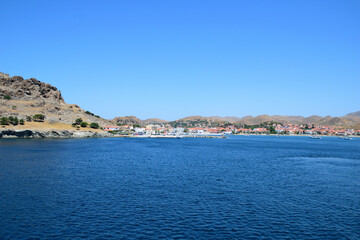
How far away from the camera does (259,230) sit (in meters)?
23.8

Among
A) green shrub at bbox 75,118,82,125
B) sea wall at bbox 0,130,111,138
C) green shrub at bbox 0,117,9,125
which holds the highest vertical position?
green shrub at bbox 75,118,82,125

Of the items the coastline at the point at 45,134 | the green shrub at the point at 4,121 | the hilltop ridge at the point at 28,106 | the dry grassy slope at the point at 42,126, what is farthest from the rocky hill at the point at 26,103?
the coastline at the point at 45,134

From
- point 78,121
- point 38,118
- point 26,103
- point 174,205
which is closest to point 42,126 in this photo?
point 38,118

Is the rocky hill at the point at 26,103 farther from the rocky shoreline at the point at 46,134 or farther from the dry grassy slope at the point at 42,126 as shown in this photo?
the rocky shoreline at the point at 46,134

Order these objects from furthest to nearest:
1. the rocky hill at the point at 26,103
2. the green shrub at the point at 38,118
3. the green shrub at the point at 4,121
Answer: the rocky hill at the point at 26,103, the green shrub at the point at 38,118, the green shrub at the point at 4,121

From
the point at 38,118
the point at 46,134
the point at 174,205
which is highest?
the point at 38,118

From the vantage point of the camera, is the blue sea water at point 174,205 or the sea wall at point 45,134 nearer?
the blue sea water at point 174,205

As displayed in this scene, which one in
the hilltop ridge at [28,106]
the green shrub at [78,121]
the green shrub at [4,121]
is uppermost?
the hilltop ridge at [28,106]

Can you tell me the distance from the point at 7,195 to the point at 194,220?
23159mm

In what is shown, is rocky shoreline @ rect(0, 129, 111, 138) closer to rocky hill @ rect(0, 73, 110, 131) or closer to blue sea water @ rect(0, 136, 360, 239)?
rocky hill @ rect(0, 73, 110, 131)

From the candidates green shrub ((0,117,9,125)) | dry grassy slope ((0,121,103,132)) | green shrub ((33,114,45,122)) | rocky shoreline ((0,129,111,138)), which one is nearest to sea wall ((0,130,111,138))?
rocky shoreline ((0,129,111,138))

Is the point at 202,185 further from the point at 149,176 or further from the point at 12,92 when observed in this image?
the point at 12,92

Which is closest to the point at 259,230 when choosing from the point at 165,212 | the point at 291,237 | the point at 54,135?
the point at 291,237

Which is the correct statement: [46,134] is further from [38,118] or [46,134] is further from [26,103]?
[26,103]
